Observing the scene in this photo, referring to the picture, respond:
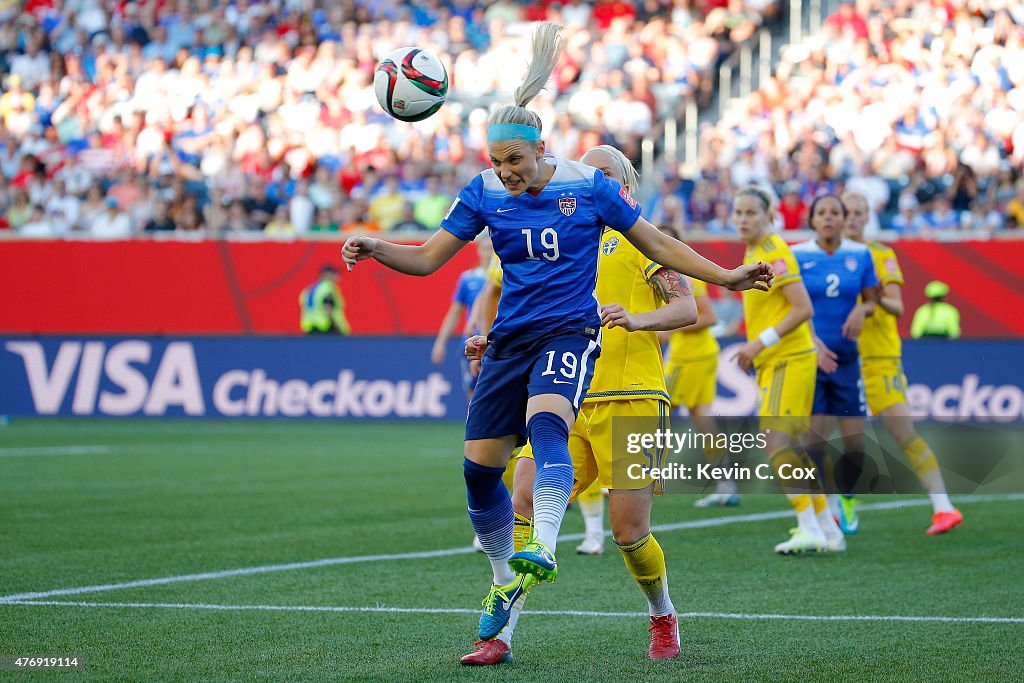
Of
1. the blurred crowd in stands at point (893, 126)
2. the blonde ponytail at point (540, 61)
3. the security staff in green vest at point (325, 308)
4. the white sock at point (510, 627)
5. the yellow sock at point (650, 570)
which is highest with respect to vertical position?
the blurred crowd in stands at point (893, 126)

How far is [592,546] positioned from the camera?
32.3 ft

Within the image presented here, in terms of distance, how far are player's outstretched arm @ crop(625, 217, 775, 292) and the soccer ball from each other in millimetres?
1708

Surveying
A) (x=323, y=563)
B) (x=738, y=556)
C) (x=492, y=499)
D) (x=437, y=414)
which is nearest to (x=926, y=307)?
(x=437, y=414)

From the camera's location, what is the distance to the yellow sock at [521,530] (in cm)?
671

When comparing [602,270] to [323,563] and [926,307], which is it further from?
[926,307]

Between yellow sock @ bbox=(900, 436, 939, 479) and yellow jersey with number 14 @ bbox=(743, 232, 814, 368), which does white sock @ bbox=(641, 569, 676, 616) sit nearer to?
yellow jersey with number 14 @ bbox=(743, 232, 814, 368)

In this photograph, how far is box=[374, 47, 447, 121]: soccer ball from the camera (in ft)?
25.1

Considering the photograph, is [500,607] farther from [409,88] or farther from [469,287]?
[469,287]

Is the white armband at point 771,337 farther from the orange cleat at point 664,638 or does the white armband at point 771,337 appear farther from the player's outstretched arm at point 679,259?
the orange cleat at point 664,638

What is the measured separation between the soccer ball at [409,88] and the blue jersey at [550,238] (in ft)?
4.71

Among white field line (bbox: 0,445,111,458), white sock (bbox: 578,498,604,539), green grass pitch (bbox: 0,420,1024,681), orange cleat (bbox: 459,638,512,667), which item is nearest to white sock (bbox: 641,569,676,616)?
green grass pitch (bbox: 0,420,1024,681)

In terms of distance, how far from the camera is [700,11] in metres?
28.2

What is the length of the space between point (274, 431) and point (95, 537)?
974cm

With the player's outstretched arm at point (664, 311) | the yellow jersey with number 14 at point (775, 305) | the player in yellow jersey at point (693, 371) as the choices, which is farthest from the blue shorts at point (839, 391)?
the player's outstretched arm at point (664, 311)
